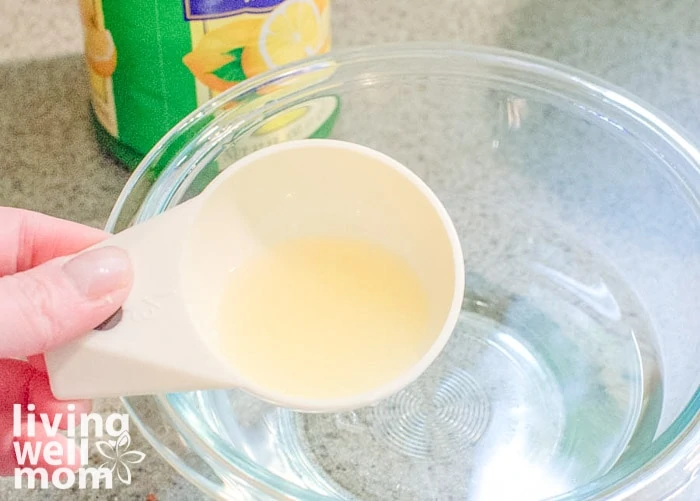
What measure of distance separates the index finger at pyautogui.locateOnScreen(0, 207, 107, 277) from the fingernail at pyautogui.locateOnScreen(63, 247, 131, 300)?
0.09 metres

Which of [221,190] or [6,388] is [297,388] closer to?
[221,190]

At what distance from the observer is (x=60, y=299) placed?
420 mm

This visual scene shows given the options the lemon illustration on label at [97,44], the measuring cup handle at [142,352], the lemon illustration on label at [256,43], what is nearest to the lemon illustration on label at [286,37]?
the lemon illustration on label at [256,43]

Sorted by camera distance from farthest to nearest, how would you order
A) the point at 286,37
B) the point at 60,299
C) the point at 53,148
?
the point at 53,148 → the point at 286,37 → the point at 60,299

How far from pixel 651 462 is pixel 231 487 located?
0.77ft

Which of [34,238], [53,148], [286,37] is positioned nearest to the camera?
[34,238]

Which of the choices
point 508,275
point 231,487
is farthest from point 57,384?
point 508,275

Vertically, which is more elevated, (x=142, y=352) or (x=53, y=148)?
(x=53, y=148)

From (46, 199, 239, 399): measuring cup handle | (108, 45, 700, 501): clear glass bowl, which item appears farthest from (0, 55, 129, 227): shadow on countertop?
(46, 199, 239, 399): measuring cup handle

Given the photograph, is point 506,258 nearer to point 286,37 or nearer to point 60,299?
point 286,37

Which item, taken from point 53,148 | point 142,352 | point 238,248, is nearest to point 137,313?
point 142,352

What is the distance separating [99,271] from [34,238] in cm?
14

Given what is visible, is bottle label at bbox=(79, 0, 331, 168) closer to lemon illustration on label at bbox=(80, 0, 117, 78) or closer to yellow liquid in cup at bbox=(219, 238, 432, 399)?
lemon illustration on label at bbox=(80, 0, 117, 78)

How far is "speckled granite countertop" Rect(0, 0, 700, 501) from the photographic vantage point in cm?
74
